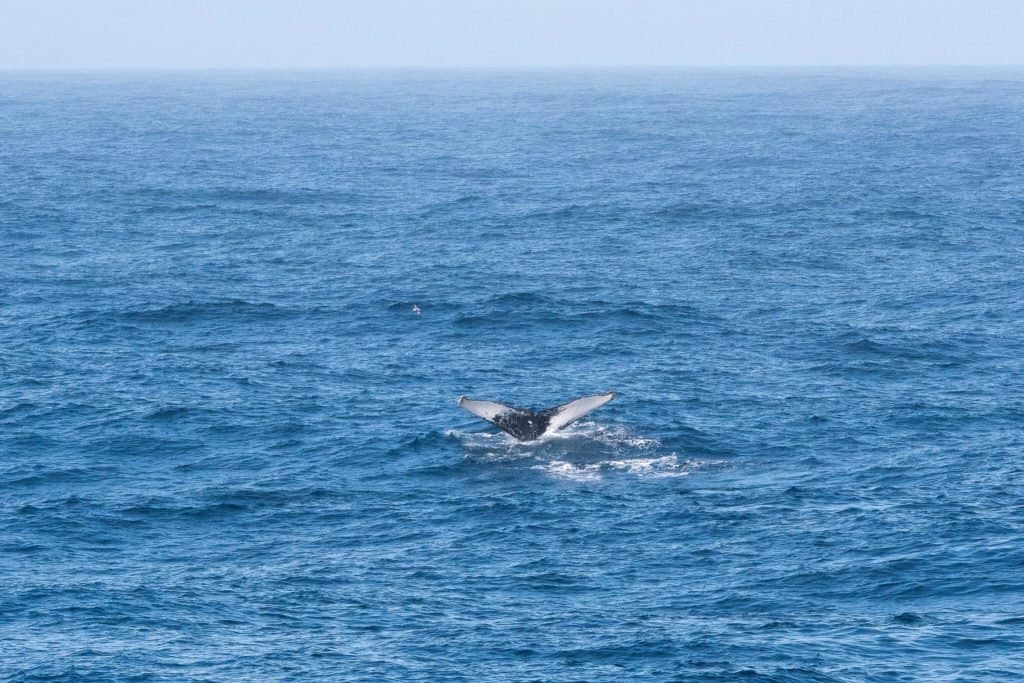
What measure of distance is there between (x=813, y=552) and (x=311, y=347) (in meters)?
35.4

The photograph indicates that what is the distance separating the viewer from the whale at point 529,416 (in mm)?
58844

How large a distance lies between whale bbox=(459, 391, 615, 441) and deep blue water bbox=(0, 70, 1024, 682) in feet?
2.59

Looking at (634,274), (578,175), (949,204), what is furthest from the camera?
(578,175)

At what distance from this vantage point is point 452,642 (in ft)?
143

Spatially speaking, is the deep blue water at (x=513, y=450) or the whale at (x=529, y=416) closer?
the deep blue water at (x=513, y=450)

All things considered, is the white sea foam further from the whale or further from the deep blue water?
the whale

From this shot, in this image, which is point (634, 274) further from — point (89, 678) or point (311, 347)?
point (89, 678)

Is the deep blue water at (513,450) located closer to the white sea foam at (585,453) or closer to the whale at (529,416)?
the white sea foam at (585,453)

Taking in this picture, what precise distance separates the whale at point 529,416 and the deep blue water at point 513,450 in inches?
31.1

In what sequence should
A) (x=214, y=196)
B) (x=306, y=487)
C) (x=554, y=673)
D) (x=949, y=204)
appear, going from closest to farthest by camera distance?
(x=554, y=673)
(x=306, y=487)
(x=949, y=204)
(x=214, y=196)

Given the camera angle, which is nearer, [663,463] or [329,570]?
[329,570]

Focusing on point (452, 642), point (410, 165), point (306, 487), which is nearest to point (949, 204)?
point (410, 165)

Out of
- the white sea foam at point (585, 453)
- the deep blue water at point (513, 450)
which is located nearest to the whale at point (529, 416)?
the white sea foam at point (585, 453)

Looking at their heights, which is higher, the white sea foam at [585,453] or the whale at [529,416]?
the whale at [529,416]
